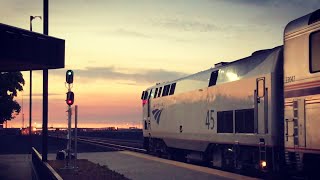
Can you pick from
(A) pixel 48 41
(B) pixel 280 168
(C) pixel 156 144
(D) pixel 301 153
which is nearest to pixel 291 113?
(D) pixel 301 153

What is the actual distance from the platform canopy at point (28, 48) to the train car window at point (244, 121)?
725 cm

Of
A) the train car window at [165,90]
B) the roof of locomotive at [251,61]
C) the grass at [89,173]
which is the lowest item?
the grass at [89,173]

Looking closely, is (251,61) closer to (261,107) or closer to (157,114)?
(261,107)

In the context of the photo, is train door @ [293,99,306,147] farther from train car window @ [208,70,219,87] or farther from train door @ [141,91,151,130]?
train door @ [141,91,151,130]

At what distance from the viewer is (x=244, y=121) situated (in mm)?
18297

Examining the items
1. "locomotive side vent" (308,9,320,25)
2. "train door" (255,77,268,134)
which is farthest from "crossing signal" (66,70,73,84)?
"locomotive side vent" (308,9,320,25)

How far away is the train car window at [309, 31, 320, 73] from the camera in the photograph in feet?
42.6

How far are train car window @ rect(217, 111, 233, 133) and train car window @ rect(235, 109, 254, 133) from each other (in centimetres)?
60

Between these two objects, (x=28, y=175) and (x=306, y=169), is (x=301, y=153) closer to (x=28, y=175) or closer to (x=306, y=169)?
(x=306, y=169)

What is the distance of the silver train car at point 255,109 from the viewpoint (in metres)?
13.3

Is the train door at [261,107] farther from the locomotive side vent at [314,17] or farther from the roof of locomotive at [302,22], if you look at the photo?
the locomotive side vent at [314,17]

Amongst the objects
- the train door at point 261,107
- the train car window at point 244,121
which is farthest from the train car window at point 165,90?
the train door at point 261,107

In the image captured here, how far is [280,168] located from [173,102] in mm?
12274

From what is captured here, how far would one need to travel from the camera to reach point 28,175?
64.9 ft
